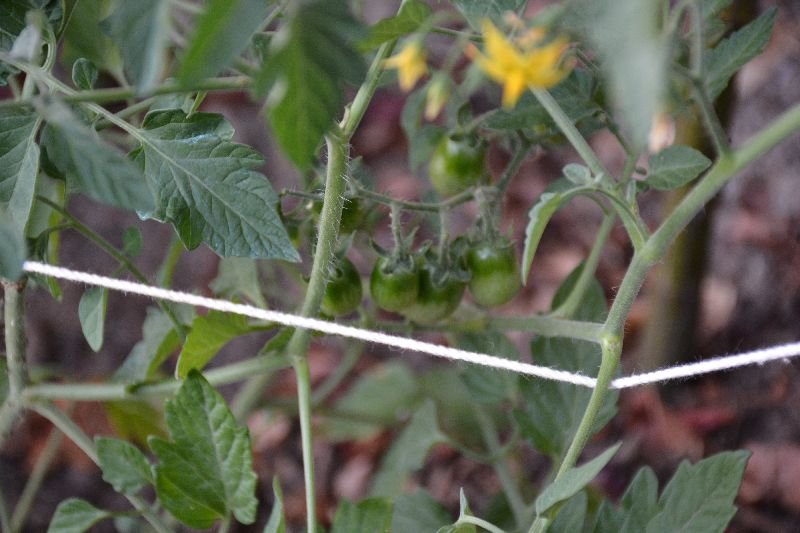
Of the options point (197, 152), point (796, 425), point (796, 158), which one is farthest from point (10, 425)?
point (796, 158)

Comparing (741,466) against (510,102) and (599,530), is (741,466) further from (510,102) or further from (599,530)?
(510,102)

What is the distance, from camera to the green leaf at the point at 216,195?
0.60m

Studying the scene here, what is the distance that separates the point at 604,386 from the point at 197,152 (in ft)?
1.11

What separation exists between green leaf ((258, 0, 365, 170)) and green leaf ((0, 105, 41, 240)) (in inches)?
11.2

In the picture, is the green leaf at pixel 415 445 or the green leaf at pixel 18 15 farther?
the green leaf at pixel 415 445

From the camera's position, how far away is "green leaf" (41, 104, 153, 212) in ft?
1.42

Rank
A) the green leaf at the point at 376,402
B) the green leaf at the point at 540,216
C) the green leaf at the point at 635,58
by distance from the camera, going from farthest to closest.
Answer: the green leaf at the point at 376,402 → the green leaf at the point at 540,216 → the green leaf at the point at 635,58

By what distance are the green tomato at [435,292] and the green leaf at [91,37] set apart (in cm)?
33

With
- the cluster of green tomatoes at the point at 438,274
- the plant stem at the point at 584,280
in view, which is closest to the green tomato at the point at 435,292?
the cluster of green tomatoes at the point at 438,274

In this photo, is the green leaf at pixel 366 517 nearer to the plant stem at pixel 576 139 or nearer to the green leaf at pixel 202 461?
the green leaf at pixel 202 461

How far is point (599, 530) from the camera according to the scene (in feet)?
2.25

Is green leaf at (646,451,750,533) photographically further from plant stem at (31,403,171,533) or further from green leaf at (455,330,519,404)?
plant stem at (31,403,171,533)

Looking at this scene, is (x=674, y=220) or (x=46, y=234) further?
(x=46, y=234)

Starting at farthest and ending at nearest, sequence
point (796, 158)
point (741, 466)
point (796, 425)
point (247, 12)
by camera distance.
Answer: point (796, 158)
point (796, 425)
point (741, 466)
point (247, 12)
